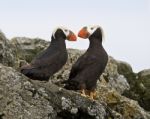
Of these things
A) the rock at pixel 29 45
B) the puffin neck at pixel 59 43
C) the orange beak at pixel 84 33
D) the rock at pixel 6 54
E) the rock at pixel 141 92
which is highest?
the orange beak at pixel 84 33

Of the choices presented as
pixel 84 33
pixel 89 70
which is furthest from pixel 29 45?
pixel 89 70

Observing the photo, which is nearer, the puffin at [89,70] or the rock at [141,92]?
the puffin at [89,70]

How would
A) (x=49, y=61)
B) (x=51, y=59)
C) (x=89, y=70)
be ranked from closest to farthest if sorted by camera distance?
1. (x=49, y=61)
2. (x=51, y=59)
3. (x=89, y=70)

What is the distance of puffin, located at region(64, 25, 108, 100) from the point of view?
16688 mm

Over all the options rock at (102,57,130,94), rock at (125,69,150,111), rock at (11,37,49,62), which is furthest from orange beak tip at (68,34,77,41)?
rock at (11,37,49,62)

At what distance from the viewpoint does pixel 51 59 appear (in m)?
16.9

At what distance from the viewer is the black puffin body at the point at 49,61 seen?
16.0 metres

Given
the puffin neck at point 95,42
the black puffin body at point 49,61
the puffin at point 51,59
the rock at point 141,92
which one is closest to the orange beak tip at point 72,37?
the puffin at point 51,59

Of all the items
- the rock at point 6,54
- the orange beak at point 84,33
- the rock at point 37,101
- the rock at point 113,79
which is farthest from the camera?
the rock at point 113,79

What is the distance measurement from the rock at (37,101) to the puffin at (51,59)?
2553mm

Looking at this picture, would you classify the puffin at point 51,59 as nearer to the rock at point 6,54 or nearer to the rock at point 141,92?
the rock at point 6,54

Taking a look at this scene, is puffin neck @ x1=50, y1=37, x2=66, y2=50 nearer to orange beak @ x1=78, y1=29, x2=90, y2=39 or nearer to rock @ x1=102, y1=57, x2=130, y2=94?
orange beak @ x1=78, y1=29, x2=90, y2=39

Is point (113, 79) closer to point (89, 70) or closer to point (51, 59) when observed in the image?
point (89, 70)

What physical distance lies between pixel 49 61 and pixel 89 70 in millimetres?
1157
